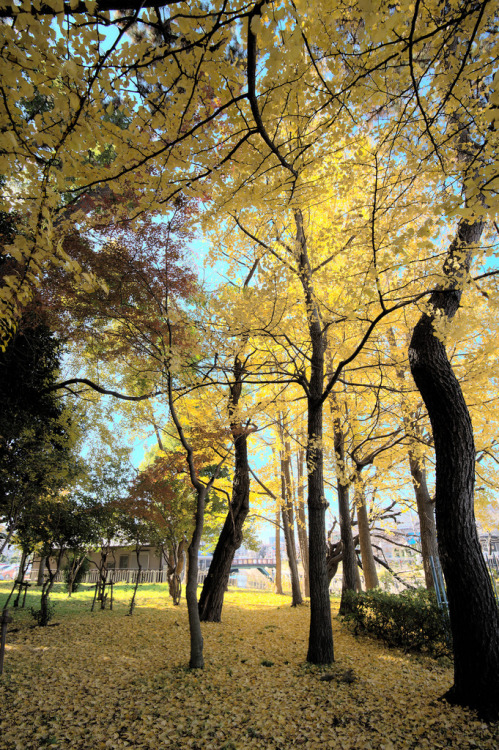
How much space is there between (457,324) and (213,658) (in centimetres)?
466

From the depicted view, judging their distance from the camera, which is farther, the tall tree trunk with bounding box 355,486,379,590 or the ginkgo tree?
the tall tree trunk with bounding box 355,486,379,590

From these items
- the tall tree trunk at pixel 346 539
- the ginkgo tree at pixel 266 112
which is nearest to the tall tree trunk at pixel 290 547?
the tall tree trunk at pixel 346 539

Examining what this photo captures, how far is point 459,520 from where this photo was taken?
307 centimetres

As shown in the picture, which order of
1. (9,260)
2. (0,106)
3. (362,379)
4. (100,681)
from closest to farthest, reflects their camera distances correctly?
(0,106), (100,681), (9,260), (362,379)

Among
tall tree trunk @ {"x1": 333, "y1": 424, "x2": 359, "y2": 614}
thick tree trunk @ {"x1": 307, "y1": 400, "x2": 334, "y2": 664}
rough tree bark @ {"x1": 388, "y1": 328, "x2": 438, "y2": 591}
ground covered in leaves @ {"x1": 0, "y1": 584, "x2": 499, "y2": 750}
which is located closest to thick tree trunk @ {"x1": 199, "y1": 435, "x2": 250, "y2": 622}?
ground covered in leaves @ {"x1": 0, "y1": 584, "x2": 499, "y2": 750}

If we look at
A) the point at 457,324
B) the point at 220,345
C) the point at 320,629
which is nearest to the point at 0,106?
Result: the point at 220,345

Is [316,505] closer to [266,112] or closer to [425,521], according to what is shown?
[425,521]

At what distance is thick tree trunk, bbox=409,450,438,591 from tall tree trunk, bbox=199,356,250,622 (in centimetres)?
331

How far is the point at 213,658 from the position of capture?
4.34m

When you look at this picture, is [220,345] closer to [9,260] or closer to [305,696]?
[9,260]

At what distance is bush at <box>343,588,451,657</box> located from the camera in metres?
4.62

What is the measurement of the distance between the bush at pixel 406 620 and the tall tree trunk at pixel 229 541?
2445 millimetres

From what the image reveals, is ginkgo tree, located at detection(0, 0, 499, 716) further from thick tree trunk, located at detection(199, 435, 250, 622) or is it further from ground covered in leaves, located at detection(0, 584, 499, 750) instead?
thick tree trunk, located at detection(199, 435, 250, 622)

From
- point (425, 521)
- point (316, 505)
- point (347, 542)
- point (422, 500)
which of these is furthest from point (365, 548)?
point (316, 505)
